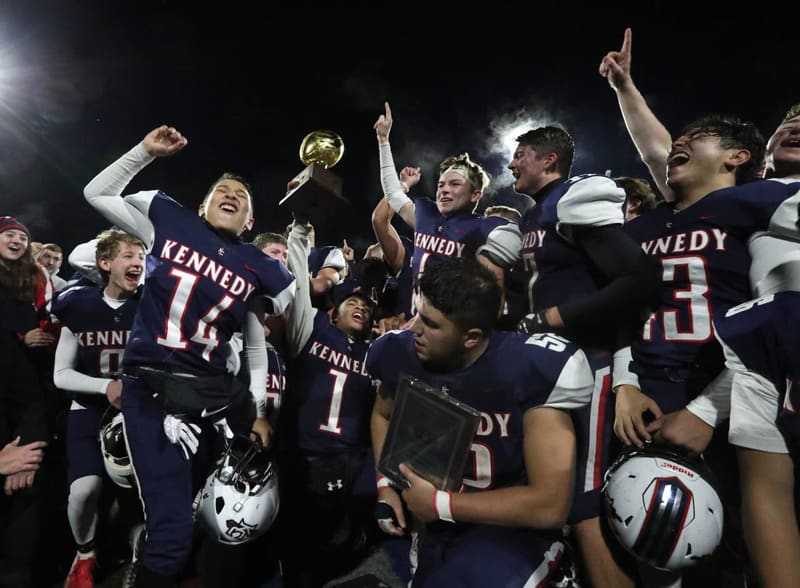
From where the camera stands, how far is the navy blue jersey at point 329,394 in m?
3.27

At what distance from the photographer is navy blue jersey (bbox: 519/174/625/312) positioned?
6.63 ft

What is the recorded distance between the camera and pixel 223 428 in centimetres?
271

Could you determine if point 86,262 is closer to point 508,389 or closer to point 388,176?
point 388,176

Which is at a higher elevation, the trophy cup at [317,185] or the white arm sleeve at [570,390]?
the trophy cup at [317,185]

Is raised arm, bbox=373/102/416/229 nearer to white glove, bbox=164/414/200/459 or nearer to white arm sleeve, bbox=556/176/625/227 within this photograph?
white arm sleeve, bbox=556/176/625/227

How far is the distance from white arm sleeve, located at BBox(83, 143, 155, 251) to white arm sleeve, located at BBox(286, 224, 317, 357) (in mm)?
887

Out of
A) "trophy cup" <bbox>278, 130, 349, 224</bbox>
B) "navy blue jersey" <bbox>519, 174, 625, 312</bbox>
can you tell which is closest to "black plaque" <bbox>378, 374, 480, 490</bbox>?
"navy blue jersey" <bbox>519, 174, 625, 312</bbox>

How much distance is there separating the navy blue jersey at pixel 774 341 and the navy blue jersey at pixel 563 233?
1.88 feet

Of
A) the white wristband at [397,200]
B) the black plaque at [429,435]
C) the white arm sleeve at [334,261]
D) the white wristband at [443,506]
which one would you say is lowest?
the white wristband at [443,506]

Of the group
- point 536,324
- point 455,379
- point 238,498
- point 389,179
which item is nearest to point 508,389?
point 455,379

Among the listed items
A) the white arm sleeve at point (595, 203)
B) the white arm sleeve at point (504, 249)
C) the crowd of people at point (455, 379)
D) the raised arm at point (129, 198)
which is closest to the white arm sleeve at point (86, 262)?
the crowd of people at point (455, 379)

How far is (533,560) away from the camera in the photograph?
166cm

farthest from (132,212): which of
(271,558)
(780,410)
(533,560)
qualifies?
(780,410)

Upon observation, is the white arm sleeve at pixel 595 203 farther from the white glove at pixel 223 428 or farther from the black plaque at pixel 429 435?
the white glove at pixel 223 428
